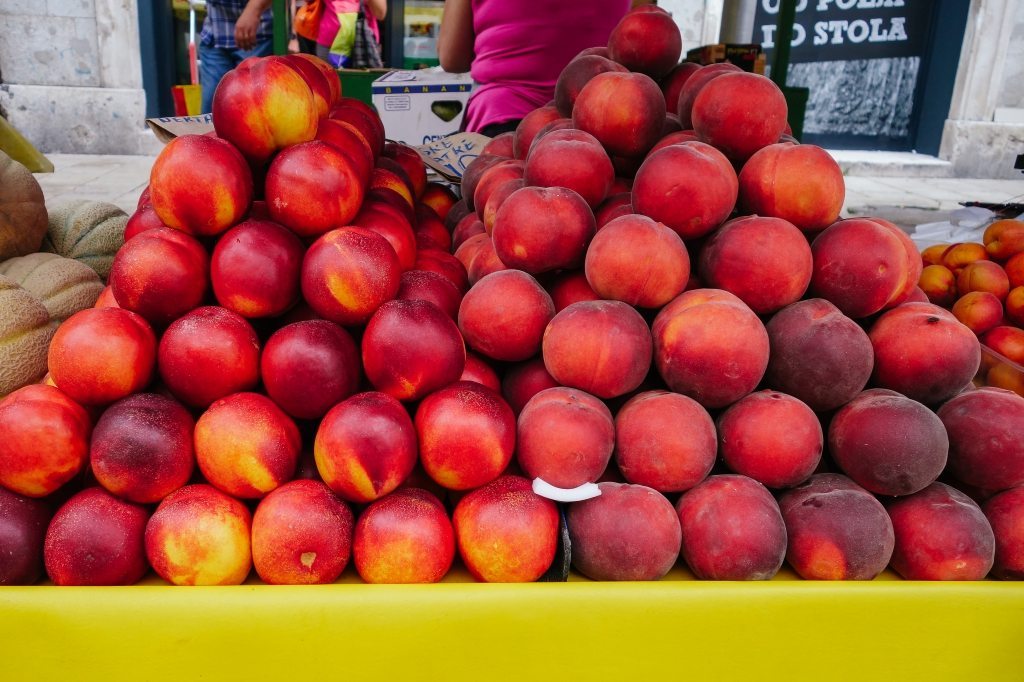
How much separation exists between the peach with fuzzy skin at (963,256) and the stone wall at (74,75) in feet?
25.5

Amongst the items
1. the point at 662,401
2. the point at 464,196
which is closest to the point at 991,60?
the point at 464,196

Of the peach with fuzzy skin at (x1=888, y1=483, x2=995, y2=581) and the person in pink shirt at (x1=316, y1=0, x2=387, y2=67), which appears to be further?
the person in pink shirt at (x1=316, y1=0, x2=387, y2=67)

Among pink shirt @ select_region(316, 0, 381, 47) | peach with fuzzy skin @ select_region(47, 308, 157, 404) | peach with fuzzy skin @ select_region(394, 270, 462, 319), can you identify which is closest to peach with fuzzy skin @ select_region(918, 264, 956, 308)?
peach with fuzzy skin @ select_region(394, 270, 462, 319)

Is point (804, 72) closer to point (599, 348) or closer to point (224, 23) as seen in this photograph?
point (224, 23)

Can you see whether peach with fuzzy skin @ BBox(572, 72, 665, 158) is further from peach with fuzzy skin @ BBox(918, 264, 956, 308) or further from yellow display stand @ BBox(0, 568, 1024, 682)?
peach with fuzzy skin @ BBox(918, 264, 956, 308)

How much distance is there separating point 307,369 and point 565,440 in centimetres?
45

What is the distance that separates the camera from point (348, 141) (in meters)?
1.54

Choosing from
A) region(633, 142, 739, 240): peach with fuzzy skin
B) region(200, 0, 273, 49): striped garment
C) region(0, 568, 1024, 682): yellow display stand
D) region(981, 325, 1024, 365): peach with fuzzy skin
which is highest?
region(200, 0, 273, 49): striped garment

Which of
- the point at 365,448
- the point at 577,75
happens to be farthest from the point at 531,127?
the point at 365,448

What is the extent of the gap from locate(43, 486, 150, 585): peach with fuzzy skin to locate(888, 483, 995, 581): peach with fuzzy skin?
4.12 ft

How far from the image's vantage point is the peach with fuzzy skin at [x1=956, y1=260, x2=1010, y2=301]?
8.06 ft

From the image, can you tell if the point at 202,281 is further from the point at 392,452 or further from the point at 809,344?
the point at 809,344

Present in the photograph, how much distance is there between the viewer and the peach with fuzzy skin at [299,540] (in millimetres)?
1104

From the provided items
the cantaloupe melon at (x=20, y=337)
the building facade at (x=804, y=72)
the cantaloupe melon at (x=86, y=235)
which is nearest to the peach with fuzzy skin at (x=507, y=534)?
the cantaloupe melon at (x=20, y=337)
